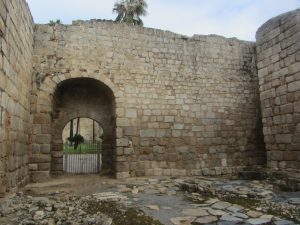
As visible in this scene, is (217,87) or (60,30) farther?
(217,87)

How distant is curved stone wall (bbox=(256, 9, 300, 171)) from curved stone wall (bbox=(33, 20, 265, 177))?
1.80 m

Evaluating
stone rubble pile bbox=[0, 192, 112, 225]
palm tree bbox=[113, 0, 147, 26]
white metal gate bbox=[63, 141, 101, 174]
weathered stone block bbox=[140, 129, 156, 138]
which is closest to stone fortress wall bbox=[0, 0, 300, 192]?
weathered stone block bbox=[140, 129, 156, 138]

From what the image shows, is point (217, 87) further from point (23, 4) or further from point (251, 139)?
point (23, 4)

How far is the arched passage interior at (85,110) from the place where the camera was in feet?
27.3

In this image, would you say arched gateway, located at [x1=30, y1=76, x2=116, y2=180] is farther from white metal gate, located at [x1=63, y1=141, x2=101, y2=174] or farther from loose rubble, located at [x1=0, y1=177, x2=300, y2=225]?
loose rubble, located at [x1=0, y1=177, x2=300, y2=225]

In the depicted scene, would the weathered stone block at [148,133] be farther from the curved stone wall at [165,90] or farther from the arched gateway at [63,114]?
the arched gateway at [63,114]

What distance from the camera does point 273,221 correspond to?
3676mm

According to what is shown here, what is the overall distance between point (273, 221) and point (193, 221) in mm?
963

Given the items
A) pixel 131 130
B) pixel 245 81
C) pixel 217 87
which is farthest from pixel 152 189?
pixel 245 81

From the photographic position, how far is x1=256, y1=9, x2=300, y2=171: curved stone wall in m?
6.39

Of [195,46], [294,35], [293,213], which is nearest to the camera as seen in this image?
[293,213]

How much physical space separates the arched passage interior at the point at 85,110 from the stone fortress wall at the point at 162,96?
30 mm

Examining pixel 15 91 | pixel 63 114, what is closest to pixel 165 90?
pixel 63 114

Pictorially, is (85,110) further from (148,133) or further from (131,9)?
(131,9)
